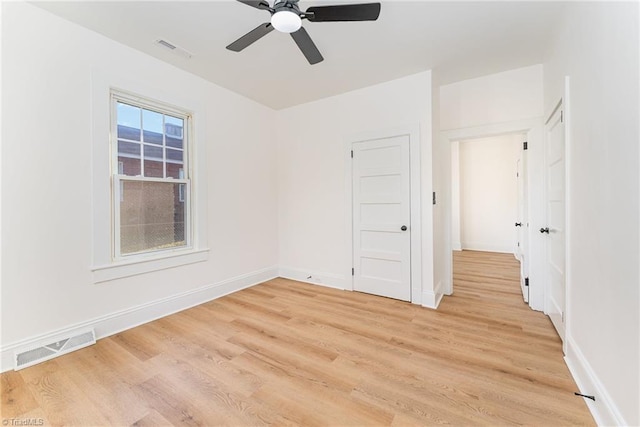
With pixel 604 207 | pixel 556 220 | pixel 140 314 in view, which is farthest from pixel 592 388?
pixel 140 314

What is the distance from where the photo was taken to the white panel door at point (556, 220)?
225 cm

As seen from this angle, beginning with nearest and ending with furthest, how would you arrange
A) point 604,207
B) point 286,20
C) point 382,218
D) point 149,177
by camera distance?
point 604,207 < point 286,20 < point 149,177 < point 382,218

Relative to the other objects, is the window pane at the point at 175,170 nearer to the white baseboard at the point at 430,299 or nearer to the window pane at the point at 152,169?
the window pane at the point at 152,169

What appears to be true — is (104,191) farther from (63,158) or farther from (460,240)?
(460,240)

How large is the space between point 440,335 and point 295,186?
9.42 ft

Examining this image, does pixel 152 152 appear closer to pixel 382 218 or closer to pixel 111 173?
pixel 111 173

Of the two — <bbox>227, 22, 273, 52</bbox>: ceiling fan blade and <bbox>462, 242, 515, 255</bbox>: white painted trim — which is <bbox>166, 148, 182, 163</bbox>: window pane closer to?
<bbox>227, 22, 273, 52</bbox>: ceiling fan blade

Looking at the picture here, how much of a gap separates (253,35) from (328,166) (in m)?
2.14

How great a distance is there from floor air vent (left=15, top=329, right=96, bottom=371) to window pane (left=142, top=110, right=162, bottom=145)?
1987mm

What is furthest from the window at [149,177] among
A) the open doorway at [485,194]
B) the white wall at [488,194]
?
the white wall at [488,194]

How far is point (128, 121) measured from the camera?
271 cm

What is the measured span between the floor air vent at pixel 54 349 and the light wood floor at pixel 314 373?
76mm

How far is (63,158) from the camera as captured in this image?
2232 millimetres

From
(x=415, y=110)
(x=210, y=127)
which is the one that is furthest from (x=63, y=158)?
(x=415, y=110)
